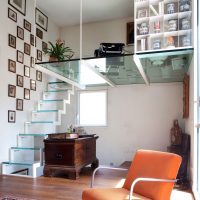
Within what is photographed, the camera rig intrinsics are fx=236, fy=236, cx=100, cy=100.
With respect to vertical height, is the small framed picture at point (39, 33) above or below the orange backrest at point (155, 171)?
above

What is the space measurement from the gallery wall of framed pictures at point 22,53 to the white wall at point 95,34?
0.93 metres

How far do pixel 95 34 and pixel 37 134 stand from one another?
301 cm

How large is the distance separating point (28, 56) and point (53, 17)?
1.40 meters

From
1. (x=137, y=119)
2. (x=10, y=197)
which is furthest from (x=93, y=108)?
(x=10, y=197)

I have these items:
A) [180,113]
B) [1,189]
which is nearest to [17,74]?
[1,189]

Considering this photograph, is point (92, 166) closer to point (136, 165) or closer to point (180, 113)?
point (180, 113)

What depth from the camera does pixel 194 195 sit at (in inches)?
127

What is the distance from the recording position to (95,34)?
20.1ft

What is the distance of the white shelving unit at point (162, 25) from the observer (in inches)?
120

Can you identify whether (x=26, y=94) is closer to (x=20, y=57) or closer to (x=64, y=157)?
(x=20, y=57)

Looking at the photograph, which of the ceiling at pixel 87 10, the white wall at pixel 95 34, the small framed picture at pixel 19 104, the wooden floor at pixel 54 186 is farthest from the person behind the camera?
the white wall at pixel 95 34

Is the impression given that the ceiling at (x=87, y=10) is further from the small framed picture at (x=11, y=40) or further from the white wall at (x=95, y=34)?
the small framed picture at (x=11, y=40)

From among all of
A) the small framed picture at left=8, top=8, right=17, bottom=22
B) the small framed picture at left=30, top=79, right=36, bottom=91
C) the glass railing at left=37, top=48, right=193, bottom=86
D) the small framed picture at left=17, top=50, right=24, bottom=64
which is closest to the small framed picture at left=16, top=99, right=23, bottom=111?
the small framed picture at left=30, top=79, right=36, bottom=91

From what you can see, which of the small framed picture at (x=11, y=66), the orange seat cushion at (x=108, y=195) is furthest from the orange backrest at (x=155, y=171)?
the small framed picture at (x=11, y=66)
